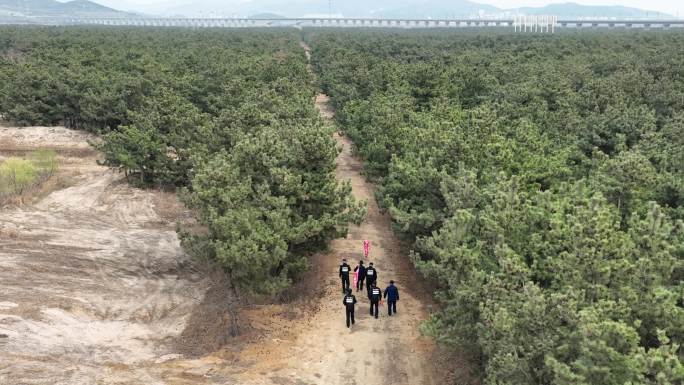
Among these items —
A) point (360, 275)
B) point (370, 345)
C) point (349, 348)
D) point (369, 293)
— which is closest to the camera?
point (349, 348)

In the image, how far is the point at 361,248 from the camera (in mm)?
27859

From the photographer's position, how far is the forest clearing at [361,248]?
38.7 feet

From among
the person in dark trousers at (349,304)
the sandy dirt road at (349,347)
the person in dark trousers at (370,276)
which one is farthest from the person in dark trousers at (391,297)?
the person in dark trousers at (349,304)

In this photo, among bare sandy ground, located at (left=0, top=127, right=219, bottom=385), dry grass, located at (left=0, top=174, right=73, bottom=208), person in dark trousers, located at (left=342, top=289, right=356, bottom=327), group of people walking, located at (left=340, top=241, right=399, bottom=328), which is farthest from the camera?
dry grass, located at (left=0, top=174, right=73, bottom=208)

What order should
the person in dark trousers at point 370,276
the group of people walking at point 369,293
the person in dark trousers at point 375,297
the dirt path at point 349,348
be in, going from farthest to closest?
the person in dark trousers at point 370,276
the person in dark trousers at point 375,297
the group of people walking at point 369,293
the dirt path at point 349,348

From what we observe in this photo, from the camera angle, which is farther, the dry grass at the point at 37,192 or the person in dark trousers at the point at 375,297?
the dry grass at the point at 37,192

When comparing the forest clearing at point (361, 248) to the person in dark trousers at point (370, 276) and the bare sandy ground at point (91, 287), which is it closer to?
the bare sandy ground at point (91, 287)

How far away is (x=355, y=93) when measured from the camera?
1875 inches

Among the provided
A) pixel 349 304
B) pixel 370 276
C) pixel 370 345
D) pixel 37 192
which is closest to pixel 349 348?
pixel 370 345

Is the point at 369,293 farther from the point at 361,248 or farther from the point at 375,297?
the point at 361,248

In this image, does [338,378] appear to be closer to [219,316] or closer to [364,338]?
[364,338]

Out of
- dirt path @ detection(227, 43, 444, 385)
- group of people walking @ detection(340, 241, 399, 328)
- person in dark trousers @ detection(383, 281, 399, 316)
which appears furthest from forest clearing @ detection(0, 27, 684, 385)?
group of people walking @ detection(340, 241, 399, 328)

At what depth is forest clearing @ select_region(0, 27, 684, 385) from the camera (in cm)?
1180

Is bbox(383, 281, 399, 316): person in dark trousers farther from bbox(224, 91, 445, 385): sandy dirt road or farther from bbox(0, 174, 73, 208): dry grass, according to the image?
bbox(0, 174, 73, 208): dry grass
